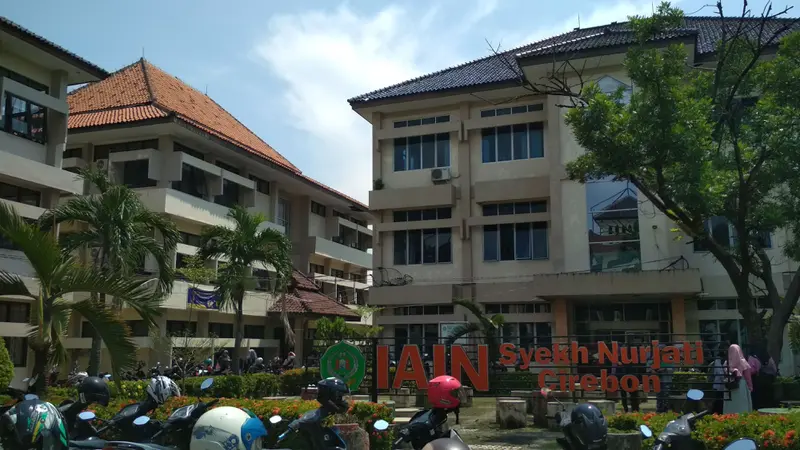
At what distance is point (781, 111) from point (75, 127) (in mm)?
25175

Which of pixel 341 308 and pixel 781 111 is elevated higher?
pixel 781 111

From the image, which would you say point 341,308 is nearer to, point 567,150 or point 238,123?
Result: point 238,123

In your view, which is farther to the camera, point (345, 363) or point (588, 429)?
point (345, 363)

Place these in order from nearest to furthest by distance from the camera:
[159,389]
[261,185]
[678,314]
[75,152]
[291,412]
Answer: [159,389]
[291,412]
[678,314]
[75,152]
[261,185]

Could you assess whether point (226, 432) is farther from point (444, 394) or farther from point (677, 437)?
point (677, 437)

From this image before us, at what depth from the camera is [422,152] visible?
2986 cm

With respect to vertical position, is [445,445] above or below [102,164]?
below

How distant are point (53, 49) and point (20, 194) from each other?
5022 millimetres

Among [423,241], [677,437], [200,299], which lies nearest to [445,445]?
[677,437]

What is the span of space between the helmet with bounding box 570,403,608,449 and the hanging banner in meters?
24.0

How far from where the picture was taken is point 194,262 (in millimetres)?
26719

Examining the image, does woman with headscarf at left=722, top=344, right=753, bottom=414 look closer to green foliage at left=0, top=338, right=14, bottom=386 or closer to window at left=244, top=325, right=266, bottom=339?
green foliage at left=0, top=338, right=14, bottom=386

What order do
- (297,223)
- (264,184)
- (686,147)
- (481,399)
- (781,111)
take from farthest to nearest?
(297,223) → (264,184) → (481,399) → (781,111) → (686,147)

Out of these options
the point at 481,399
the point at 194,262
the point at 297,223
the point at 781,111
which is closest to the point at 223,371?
the point at 194,262
